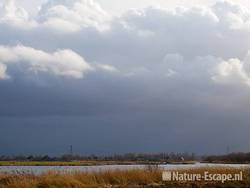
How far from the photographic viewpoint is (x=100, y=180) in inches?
1022

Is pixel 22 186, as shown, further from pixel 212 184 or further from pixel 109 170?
pixel 212 184

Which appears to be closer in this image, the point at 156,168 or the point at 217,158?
the point at 156,168

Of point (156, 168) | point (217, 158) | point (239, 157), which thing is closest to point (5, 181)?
point (156, 168)

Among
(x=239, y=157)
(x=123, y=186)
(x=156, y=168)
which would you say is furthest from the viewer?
(x=239, y=157)

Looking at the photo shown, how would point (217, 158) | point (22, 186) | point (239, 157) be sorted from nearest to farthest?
point (22, 186)
point (239, 157)
point (217, 158)

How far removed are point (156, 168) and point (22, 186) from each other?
8.67 m

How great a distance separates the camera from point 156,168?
2873 cm

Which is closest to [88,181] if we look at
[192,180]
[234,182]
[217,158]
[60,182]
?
[60,182]

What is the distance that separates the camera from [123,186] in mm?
24625

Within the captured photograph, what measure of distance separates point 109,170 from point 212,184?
5.59 metres

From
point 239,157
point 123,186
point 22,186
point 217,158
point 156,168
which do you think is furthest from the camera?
point 217,158

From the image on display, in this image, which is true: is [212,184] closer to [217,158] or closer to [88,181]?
[88,181]

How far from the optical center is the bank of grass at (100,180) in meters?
24.0

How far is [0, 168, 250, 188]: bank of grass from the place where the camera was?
78.8 ft
